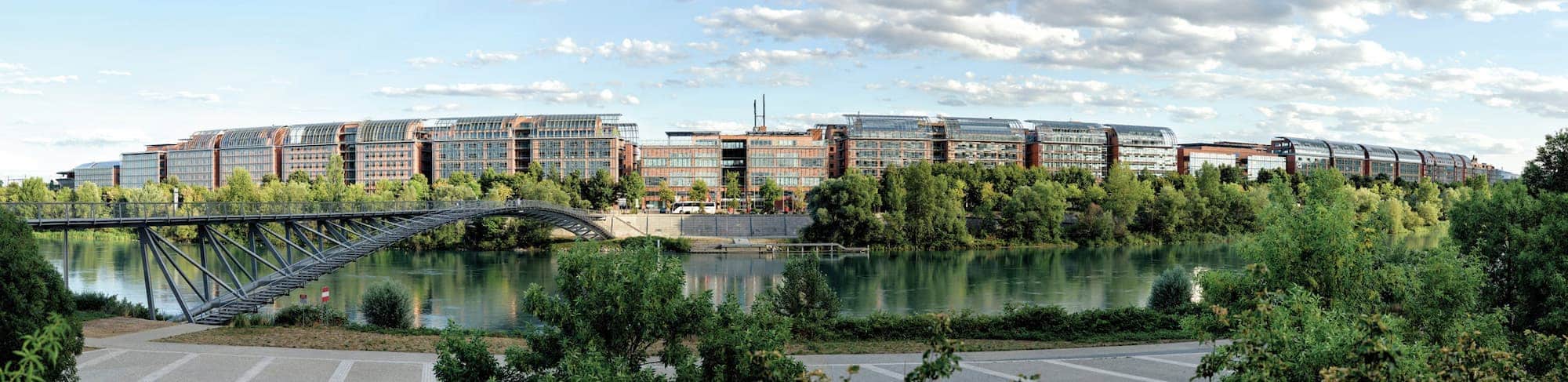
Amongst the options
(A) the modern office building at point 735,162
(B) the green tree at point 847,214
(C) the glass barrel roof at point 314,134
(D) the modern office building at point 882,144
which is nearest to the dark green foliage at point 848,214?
(B) the green tree at point 847,214

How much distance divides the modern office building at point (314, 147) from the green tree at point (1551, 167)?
462 feet

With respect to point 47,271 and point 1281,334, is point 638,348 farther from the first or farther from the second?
point 47,271

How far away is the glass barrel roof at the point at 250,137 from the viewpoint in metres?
146

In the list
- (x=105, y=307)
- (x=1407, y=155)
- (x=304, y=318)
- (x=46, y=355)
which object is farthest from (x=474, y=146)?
(x=1407, y=155)

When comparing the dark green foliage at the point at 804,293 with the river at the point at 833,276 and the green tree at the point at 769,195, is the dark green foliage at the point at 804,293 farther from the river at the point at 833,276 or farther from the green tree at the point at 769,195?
the green tree at the point at 769,195

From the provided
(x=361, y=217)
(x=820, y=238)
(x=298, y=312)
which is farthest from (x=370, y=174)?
(x=298, y=312)

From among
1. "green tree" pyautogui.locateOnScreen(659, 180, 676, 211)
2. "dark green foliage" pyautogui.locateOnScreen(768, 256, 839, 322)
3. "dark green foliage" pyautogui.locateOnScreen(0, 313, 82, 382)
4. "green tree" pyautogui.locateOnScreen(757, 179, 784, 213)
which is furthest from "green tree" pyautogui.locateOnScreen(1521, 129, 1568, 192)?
"green tree" pyautogui.locateOnScreen(659, 180, 676, 211)

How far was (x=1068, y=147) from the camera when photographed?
14438 cm

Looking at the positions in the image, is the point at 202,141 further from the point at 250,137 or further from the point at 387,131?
the point at 387,131

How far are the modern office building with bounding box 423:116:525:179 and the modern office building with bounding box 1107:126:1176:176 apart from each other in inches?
3431

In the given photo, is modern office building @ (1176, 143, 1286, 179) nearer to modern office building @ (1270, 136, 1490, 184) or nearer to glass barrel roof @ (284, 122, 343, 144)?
modern office building @ (1270, 136, 1490, 184)

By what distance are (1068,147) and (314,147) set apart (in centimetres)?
10911

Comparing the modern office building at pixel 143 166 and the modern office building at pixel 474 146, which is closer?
the modern office building at pixel 474 146

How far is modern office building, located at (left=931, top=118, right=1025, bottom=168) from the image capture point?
449 ft
